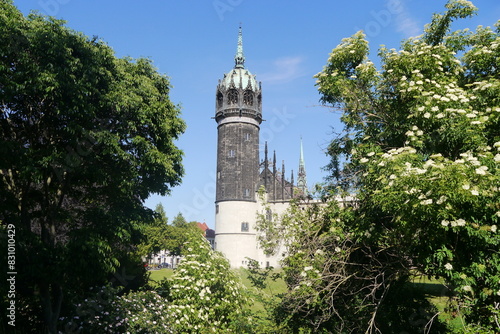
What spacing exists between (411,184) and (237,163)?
48.2 meters

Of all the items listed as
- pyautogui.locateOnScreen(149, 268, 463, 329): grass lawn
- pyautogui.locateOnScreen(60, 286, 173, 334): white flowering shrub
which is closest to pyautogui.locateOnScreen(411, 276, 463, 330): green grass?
pyautogui.locateOnScreen(149, 268, 463, 329): grass lawn

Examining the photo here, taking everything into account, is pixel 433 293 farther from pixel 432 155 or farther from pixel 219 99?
pixel 219 99

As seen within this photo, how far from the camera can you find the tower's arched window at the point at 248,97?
55.8 metres

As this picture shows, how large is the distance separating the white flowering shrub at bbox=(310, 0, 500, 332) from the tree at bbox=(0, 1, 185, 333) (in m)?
7.71

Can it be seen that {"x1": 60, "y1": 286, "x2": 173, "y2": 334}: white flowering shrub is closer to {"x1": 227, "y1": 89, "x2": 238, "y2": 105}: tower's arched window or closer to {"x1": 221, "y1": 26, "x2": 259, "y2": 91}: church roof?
{"x1": 227, "y1": 89, "x2": 238, "y2": 105}: tower's arched window

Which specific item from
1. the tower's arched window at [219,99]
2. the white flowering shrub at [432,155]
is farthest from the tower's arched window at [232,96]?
the white flowering shrub at [432,155]

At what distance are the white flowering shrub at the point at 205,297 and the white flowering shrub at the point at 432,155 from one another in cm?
625

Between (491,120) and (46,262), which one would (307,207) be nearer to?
(491,120)

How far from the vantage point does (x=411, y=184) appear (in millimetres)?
6754

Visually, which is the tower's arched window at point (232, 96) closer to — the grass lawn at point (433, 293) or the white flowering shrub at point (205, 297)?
the grass lawn at point (433, 293)

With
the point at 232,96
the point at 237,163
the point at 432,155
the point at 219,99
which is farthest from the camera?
the point at 219,99

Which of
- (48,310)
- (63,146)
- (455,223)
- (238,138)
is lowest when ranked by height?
(48,310)

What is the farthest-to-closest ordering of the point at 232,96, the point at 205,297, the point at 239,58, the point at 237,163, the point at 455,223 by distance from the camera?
the point at 239,58, the point at 232,96, the point at 237,163, the point at 205,297, the point at 455,223

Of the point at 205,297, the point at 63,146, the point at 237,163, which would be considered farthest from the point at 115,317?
the point at 237,163
